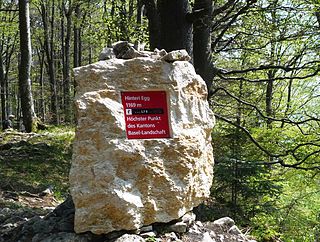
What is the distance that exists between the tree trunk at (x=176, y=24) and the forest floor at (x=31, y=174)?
305cm

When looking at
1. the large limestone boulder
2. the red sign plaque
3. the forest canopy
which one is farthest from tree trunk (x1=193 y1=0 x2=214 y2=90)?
the red sign plaque

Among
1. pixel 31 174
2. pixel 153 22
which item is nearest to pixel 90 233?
pixel 153 22

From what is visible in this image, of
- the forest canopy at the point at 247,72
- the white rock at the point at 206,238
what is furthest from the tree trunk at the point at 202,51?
the white rock at the point at 206,238

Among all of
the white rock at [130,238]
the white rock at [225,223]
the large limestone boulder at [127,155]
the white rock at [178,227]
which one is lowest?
the white rock at [225,223]

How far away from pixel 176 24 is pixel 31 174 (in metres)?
4.59

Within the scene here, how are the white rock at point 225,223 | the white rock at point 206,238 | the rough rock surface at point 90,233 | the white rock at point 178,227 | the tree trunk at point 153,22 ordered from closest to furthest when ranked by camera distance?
the rough rock surface at point 90,233 → the white rock at point 178,227 → the white rock at point 206,238 → the white rock at point 225,223 → the tree trunk at point 153,22

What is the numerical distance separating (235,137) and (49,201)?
4128 millimetres

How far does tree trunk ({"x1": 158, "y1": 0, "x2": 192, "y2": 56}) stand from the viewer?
5.36m

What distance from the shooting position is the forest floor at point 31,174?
535 cm

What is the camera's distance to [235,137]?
8195 millimetres

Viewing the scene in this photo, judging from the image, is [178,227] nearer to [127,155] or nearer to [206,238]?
[206,238]

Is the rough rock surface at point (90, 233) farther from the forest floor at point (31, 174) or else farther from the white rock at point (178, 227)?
the forest floor at point (31, 174)

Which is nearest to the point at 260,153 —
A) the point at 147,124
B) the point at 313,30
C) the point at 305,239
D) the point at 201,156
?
the point at 305,239

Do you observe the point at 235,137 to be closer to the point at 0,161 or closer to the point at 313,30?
the point at 313,30
